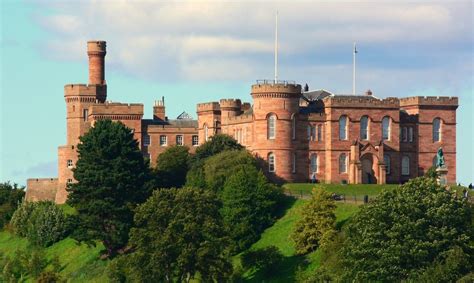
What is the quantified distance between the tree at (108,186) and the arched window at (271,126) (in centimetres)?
925

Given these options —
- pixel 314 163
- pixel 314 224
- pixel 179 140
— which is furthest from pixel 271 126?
pixel 314 224

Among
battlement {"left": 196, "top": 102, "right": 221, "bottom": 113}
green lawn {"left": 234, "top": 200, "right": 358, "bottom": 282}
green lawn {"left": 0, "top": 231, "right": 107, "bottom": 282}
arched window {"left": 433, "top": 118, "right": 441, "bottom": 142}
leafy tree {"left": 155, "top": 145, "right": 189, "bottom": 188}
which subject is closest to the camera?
green lawn {"left": 234, "top": 200, "right": 358, "bottom": 282}

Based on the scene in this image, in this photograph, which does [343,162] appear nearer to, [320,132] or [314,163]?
[314,163]

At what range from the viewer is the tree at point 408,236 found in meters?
72.2

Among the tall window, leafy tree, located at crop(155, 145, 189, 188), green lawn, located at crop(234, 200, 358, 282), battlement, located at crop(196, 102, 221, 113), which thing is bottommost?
green lawn, located at crop(234, 200, 358, 282)

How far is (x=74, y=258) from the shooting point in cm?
10294

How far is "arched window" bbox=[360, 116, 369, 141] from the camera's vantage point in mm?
107938

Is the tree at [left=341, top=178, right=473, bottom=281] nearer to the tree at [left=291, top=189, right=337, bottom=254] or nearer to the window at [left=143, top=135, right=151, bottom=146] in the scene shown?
the tree at [left=291, top=189, right=337, bottom=254]

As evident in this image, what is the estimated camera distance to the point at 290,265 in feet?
278

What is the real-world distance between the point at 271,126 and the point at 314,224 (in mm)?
21166

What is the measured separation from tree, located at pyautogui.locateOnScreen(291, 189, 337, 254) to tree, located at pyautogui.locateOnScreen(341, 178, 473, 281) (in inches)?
338

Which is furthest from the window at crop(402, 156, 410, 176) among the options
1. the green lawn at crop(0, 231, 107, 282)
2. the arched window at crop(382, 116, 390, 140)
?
the green lawn at crop(0, 231, 107, 282)

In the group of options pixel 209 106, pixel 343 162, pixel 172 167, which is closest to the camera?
pixel 343 162

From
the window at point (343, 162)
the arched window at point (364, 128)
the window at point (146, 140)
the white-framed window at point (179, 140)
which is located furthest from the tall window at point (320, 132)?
the window at point (146, 140)
